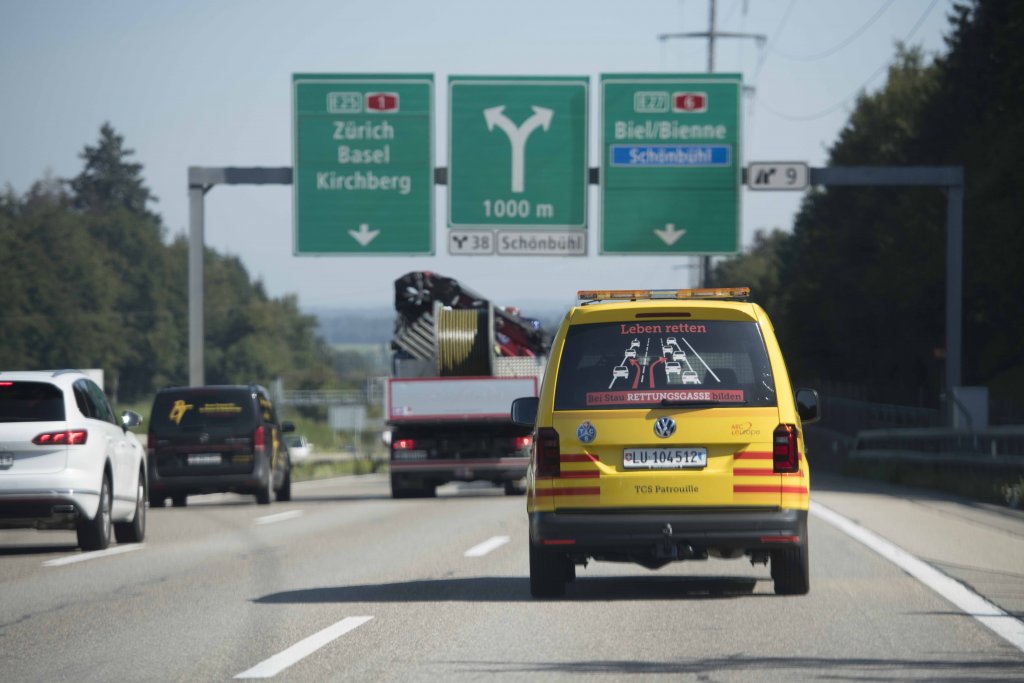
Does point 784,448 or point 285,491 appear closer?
point 784,448

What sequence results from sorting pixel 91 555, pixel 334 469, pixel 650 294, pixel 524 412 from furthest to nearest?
pixel 334 469 → pixel 91 555 → pixel 524 412 → pixel 650 294

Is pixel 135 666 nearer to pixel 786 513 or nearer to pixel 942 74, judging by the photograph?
pixel 786 513

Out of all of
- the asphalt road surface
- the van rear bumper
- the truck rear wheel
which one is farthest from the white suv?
the truck rear wheel

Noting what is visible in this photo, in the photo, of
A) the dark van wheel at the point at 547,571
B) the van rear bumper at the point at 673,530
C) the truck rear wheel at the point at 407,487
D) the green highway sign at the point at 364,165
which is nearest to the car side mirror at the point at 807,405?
the van rear bumper at the point at 673,530

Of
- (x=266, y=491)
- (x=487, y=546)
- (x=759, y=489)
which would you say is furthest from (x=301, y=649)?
(x=266, y=491)

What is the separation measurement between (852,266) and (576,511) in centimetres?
5950

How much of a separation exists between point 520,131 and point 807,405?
1928cm

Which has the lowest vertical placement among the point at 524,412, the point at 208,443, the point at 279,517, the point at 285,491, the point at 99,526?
the point at 285,491

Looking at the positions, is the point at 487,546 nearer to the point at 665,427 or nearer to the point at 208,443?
the point at 665,427

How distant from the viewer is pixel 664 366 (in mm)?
11227

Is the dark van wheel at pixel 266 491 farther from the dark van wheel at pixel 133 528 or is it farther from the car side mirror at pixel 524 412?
the car side mirror at pixel 524 412

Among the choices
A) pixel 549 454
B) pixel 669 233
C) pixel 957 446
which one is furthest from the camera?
pixel 957 446

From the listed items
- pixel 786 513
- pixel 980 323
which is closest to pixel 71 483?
pixel 786 513

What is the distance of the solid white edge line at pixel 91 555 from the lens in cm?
1546
